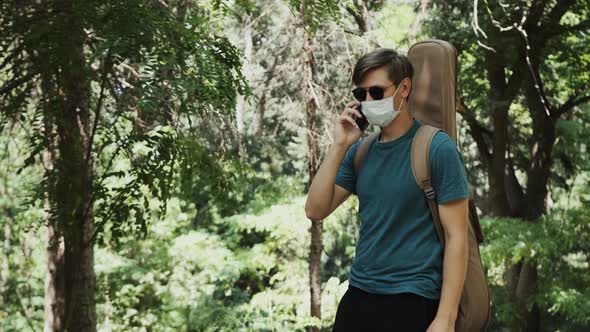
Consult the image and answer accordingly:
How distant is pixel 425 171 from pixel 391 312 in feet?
1.40

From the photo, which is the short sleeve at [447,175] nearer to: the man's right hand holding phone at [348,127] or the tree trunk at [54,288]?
the man's right hand holding phone at [348,127]

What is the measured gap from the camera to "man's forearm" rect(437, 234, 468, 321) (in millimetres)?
2061

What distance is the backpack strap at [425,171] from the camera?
2.10 meters

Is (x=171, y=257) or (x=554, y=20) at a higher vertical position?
(x=554, y=20)

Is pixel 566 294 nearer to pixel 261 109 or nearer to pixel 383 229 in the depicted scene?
pixel 261 109

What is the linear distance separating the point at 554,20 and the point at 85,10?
9461mm

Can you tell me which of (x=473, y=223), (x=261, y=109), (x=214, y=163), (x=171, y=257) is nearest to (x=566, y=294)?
(x=261, y=109)

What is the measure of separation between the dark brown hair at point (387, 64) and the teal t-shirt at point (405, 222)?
0.71 feet

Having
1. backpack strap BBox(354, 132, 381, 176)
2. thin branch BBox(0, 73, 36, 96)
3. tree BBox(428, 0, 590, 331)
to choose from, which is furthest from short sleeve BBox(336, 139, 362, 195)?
tree BBox(428, 0, 590, 331)

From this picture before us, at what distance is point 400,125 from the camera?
7.47 feet

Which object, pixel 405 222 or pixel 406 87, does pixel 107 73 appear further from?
pixel 405 222

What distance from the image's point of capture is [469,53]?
46.9 ft

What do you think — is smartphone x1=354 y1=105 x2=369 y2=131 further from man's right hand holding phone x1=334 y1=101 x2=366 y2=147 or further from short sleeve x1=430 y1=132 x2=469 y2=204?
short sleeve x1=430 y1=132 x2=469 y2=204

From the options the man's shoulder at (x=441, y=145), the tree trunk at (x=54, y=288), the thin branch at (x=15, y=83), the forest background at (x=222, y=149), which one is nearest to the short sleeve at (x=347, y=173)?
the man's shoulder at (x=441, y=145)
